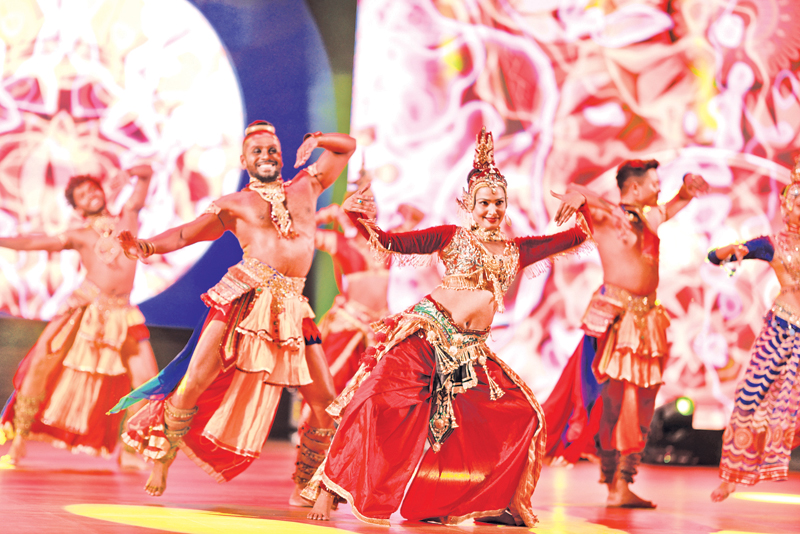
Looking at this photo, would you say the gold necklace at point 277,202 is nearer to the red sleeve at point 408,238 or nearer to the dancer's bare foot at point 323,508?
the red sleeve at point 408,238

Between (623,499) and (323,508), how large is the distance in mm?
1799

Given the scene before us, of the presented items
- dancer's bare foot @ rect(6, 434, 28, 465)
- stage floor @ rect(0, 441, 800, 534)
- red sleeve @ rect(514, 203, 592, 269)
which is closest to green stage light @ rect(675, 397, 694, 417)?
stage floor @ rect(0, 441, 800, 534)

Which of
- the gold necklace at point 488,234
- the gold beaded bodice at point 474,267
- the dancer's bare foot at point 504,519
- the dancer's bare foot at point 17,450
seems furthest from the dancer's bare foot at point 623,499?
the dancer's bare foot at point 17,450

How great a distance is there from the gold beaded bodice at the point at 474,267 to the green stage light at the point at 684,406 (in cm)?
410

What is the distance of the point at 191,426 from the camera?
3844mm

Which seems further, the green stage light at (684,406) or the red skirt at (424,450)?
the green stage light at (684,406)

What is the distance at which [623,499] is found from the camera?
4.29 meters

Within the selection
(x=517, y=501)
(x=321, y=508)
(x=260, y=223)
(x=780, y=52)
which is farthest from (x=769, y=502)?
(x=780, y=52)

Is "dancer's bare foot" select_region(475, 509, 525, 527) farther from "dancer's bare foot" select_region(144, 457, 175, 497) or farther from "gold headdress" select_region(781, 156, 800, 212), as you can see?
"gold headdress" select_region(781, 156, 800, 212)

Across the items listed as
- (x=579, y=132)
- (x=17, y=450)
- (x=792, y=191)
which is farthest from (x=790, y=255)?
(x=17, y=450)

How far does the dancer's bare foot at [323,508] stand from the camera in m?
3.15

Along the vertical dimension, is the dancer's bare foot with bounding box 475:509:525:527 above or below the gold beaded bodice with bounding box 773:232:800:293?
below

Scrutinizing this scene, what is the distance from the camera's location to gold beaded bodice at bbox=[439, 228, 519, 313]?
11.4 ft

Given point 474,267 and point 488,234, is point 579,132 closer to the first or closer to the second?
point 488,234
